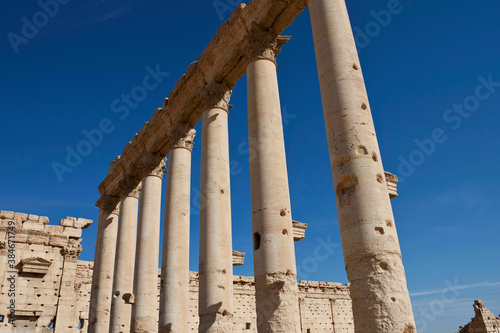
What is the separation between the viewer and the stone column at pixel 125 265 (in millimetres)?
19219

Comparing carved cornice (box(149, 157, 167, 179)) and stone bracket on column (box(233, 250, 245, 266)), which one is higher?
carved cornice (box(149, 157, 167, 179))

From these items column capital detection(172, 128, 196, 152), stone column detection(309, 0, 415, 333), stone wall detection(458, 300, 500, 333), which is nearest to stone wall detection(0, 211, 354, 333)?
column capital detection(172, 128, 196, 152)

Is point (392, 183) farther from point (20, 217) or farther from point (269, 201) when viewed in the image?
point (20, 217)

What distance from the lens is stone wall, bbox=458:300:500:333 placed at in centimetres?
2799

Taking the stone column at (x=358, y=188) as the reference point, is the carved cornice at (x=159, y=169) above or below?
above

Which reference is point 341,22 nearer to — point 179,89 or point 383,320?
point 383,320

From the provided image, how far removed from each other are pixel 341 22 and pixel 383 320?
23.4ft

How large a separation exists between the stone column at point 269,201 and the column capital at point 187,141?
622 centimetres

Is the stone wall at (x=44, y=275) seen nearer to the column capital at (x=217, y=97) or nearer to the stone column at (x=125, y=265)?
the stone column at (x=125, y=265)

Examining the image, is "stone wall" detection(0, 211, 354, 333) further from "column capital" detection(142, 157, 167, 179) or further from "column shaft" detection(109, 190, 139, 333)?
"column capital" detection(142, 157, 167, 179)

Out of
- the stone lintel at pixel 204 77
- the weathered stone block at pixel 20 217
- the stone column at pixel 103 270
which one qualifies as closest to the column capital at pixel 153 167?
the stone lintel at pixel 204 77

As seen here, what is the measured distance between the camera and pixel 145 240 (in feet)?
61.4

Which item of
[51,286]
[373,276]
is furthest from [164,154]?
[373,276]

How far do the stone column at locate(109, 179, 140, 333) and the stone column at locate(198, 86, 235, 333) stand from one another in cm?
601
